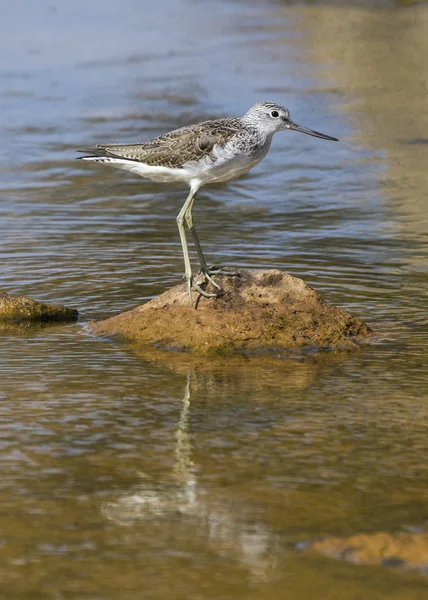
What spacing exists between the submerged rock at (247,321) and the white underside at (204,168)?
67cm

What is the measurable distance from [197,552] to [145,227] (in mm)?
6482

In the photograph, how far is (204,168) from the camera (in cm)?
754

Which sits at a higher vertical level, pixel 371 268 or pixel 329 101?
pixel 329 101

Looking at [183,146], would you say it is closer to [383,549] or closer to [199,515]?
[199,515]

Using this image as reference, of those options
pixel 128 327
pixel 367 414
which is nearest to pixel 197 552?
pixel 367 414

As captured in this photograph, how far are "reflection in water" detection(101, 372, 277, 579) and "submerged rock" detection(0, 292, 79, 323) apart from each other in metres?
2.69

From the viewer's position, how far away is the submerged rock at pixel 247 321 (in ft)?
23.7

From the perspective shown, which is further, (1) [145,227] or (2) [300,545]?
(1) [145,227]

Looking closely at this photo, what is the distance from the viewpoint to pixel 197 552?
4449 mm

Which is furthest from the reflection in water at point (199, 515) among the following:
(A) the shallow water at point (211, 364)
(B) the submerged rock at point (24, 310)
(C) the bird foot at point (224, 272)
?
(B) the submerged rock at point (24, 310)

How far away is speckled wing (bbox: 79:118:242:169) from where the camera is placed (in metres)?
7.52

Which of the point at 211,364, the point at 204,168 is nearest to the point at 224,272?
the point at 204,168

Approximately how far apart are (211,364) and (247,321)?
1.47ft

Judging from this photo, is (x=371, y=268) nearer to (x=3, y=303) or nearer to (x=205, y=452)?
(x=3, y=303)
